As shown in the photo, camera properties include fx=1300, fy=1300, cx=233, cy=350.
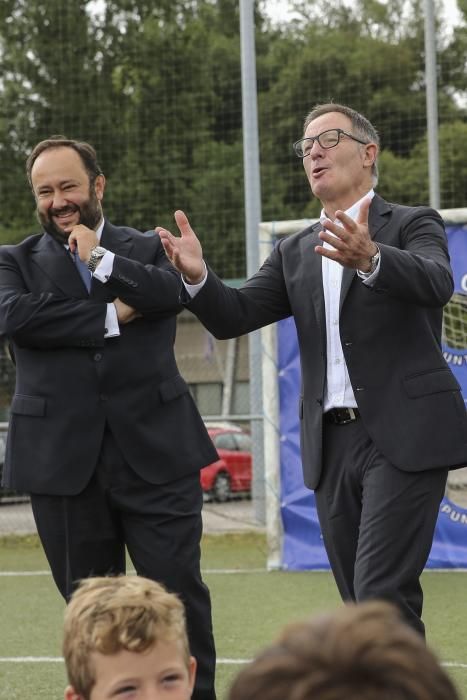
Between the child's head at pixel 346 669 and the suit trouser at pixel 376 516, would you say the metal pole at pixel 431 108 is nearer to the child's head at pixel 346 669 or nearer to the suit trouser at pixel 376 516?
the suit trouser at pixel 376 516

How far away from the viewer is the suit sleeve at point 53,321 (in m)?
4.18

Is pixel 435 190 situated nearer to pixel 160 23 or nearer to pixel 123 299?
pixel 123 299

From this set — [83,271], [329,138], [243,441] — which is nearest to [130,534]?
[83,271]

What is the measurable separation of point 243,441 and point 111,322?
10.8 m

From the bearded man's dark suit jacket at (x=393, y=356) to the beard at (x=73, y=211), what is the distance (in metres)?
0.43

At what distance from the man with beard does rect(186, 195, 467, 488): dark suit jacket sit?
0.86ft

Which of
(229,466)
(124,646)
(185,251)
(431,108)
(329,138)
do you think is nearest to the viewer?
(124,646)

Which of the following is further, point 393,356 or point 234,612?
point 234,612

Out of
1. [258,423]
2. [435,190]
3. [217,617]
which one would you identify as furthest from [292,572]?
[435,190]

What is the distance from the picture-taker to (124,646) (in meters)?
2.56

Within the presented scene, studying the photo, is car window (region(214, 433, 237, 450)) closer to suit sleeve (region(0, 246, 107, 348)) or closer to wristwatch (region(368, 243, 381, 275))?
suit sleeve (region(0, 246, 107, 348))

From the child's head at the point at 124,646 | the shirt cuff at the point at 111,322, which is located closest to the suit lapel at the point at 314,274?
the shirt cuff at the point at 111,322

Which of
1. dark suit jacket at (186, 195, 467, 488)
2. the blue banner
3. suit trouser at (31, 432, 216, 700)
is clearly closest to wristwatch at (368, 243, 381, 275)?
dark suit jacket at (186, 195, 467, 488)

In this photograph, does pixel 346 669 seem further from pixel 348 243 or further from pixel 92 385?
pixel 92 385
